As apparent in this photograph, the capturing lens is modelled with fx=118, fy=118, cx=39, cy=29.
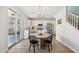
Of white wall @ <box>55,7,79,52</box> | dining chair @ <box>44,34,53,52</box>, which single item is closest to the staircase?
white wall @ <box>55,7,79,52</box>

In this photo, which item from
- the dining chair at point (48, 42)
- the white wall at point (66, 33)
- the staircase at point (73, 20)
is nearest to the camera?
the staircase at point (73, 20)

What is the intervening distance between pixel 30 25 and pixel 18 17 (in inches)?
40.5

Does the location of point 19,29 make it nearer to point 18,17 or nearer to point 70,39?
point 18,17

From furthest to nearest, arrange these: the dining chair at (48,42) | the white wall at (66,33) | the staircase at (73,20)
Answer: the dining chair at (48,42), the white wall at (66,33), the staircase at (73,20)

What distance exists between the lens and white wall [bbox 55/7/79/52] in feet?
14.7

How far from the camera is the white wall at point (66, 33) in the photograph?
14.7ft

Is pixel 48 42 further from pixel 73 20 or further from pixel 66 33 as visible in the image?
pixel 73 20

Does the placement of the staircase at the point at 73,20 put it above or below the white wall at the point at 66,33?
above

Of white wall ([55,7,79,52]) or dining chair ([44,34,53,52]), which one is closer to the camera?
white wall ([55,7,79,52])

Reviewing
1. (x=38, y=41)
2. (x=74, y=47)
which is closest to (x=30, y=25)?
(x=38, y=41)

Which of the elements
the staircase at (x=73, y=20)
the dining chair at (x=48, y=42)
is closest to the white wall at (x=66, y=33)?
→ the staircase at (x=73, y=20)

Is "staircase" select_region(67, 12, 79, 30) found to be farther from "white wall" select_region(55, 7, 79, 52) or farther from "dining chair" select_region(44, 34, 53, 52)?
"dining chair" select_region(44, 34, 53, 52)

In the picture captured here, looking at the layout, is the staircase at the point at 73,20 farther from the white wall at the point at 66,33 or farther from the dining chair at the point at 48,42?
the dining chair at the point at 48,42
